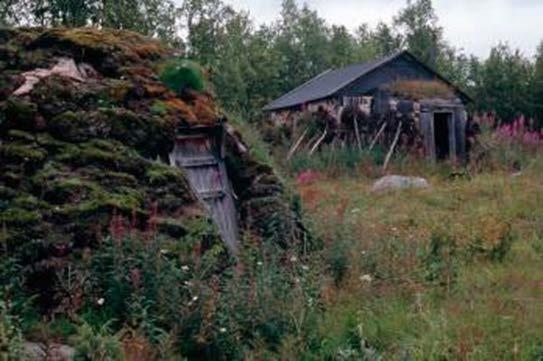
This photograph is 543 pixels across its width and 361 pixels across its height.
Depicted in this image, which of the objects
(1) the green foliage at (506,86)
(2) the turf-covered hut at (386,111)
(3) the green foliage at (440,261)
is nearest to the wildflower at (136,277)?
(3) the green foliage at (440,261)

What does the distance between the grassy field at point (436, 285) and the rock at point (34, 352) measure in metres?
1.98

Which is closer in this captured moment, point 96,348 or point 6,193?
point 96,348

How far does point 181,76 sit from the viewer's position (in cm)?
863

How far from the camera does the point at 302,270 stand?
648 centimetres

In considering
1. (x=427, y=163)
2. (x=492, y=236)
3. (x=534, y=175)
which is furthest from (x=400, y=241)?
(x=427, y=163)

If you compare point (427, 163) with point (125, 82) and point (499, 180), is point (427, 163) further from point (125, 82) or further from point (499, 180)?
point (125, 82)

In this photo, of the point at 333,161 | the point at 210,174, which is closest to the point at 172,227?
the point at 210,174

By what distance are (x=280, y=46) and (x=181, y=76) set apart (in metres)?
40.0

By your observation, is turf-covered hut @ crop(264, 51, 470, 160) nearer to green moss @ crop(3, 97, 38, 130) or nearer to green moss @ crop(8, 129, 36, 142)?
green moss @ crop(3, 97, 38, 130)

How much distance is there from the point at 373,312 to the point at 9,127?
390 centimetres

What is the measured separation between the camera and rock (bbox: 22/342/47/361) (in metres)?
4.50

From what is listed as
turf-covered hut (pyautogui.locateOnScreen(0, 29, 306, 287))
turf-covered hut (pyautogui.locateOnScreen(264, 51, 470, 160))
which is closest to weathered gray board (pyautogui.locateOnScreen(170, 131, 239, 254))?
turf-covered hut (pyautogui.locateOnScreen(0, 29, 306, 287))

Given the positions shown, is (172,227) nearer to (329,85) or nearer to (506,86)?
(329,85)

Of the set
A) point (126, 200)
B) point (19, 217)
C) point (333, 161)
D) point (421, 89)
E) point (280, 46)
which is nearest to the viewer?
point (19, 217)
